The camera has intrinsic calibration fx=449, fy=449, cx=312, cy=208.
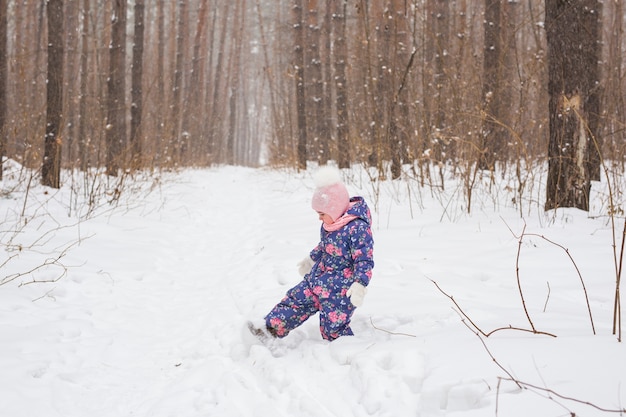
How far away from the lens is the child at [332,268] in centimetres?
251

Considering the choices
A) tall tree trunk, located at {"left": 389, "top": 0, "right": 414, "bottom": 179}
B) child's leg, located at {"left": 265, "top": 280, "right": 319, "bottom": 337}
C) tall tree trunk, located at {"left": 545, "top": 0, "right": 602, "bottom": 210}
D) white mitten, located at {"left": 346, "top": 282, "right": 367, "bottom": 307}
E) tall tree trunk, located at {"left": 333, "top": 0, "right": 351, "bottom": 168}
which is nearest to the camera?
white mitten, located at {"left": 346, "top": 282, "right": 367, "bottom": 307}

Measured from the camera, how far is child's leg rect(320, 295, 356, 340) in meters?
2.52

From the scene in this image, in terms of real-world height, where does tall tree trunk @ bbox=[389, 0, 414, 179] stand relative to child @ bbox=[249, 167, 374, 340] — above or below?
above

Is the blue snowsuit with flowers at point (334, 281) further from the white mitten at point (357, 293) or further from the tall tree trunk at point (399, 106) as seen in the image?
the tall tree trunk at point (399, 106)

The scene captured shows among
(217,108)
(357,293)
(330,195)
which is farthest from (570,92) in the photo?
(217,108)

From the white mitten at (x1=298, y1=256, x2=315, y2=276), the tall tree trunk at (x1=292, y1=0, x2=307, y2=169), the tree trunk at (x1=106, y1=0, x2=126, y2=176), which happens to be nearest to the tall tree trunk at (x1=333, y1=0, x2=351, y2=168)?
the tall tree trunk at (x1=292, y1=0, x2=307, y2=169)

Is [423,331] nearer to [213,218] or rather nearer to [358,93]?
[213,218]

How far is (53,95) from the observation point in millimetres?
6914

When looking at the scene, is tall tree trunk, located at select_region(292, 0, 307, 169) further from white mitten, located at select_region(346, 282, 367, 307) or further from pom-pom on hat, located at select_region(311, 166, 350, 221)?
white mitten, located at select_region(346, 282, 367, 307)

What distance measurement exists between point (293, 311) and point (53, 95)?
6233 millimetres

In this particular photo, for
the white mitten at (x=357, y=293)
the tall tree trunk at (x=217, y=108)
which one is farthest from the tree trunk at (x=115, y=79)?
the tall tree trunk at (x=217, y=108)

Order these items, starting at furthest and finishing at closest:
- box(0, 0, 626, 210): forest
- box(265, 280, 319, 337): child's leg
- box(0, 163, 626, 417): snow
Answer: box(0, 0, 626, 210): forest < box(265, 280, 319, 337): child's leg < box(0, 163, 626, 417): snow

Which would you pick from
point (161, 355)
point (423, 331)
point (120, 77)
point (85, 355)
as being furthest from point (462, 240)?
point (120, 77)

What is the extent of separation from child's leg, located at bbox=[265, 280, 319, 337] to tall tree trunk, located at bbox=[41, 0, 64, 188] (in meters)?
5.60
